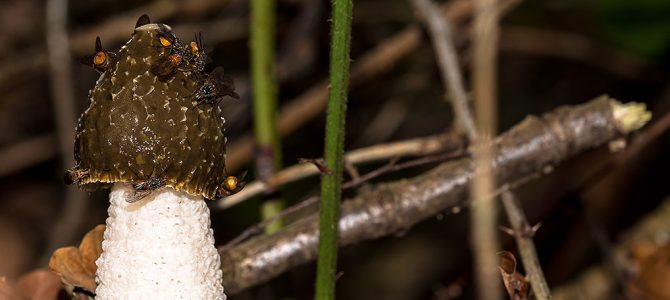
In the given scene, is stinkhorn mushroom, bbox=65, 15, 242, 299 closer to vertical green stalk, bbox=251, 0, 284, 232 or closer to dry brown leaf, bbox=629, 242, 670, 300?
vertical green stalk, bbox=251, 0, 284, 232

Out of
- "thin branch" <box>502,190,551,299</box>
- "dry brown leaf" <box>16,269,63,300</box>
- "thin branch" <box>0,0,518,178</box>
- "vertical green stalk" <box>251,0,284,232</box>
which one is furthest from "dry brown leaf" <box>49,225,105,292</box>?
"thin branch" <box>0,0,518,178</box>

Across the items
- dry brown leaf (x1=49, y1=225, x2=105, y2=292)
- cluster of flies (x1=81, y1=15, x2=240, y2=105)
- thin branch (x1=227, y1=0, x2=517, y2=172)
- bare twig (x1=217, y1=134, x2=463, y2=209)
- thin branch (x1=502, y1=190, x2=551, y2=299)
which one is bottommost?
thin branch (x1=502, y1=190, x2=551, y2=299)

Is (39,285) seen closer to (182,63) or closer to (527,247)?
(182,63)

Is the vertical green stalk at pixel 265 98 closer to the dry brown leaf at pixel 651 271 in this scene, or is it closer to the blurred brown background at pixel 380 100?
the blurred brown background at pixel 380 100

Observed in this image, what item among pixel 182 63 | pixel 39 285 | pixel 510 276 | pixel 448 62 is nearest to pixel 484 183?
pixel 510 276

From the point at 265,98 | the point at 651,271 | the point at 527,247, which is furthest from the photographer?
the point at 651,271

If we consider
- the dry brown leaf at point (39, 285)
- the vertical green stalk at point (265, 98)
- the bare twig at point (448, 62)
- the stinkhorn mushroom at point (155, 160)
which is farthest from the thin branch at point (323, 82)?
the stinkhorn mushroom at point (155, 160)

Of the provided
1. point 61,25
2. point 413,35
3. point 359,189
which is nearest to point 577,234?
point 413,35
